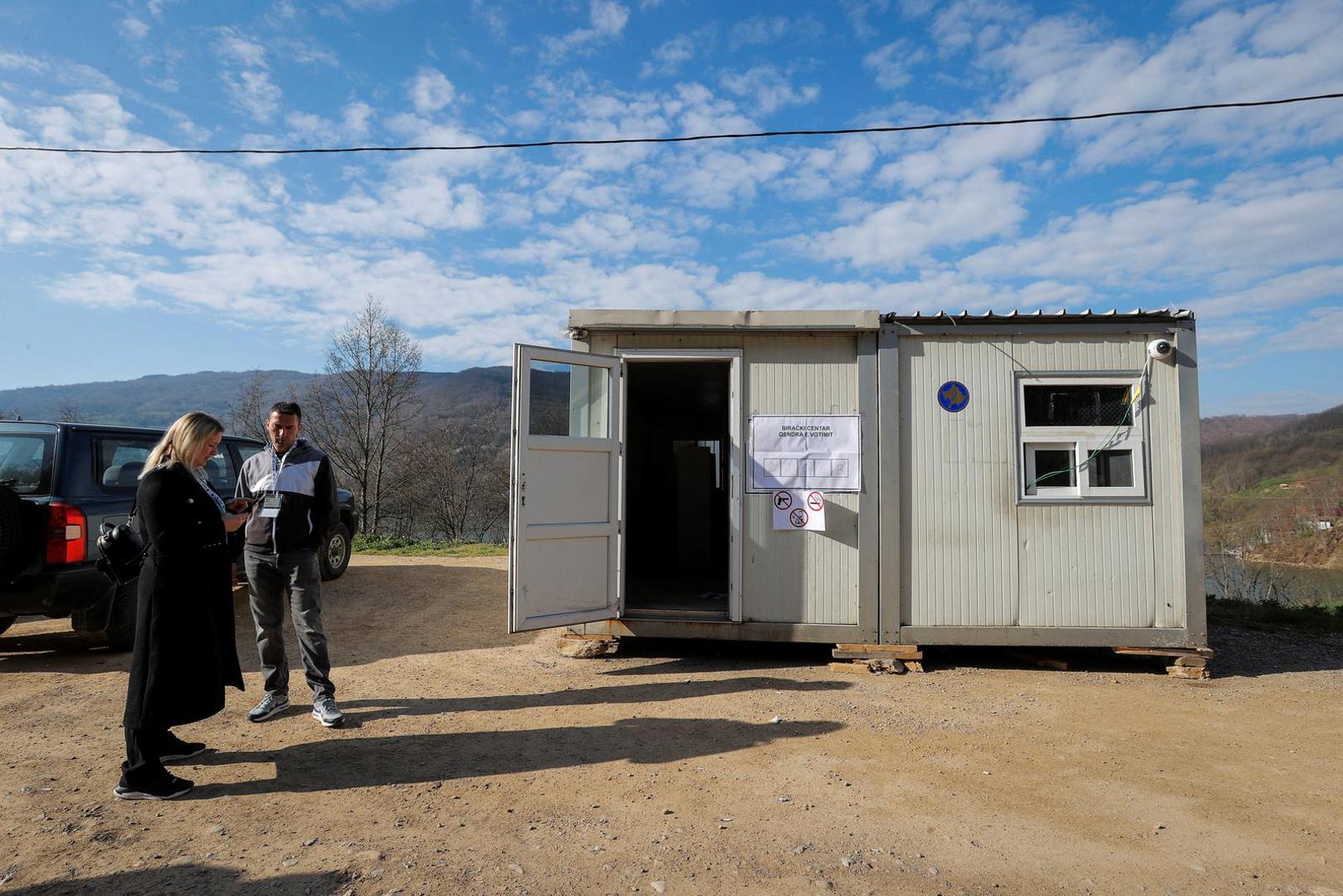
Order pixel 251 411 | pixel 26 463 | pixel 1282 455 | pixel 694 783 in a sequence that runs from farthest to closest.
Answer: pixel 1282 455 < pixel 251 411 < pixel 26 463 < pixel 694 783

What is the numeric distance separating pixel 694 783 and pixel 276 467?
275 centimetres

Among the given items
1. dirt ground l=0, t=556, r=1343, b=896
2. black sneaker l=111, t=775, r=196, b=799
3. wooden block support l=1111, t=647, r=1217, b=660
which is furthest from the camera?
wooden block support l=1111, t=647, r=1217, b=660

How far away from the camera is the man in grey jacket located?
3.96m

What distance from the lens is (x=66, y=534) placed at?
15.5ft

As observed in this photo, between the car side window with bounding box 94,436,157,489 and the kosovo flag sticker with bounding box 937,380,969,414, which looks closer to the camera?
the car side window with bounding box 94,436,157,489

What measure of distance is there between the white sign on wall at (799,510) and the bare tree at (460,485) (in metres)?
28.4

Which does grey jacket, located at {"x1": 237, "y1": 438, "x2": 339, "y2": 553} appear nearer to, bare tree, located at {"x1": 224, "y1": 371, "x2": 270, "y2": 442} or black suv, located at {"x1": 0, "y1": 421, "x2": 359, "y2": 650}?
black suv, located at {"x1": 0, "y1": 421, "x2": 359, "y2": 650}

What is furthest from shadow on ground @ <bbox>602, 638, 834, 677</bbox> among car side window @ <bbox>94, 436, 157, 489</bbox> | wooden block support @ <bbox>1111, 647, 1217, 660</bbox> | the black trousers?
car side window @ <bbox>94, 436, 157, 489</bbox>

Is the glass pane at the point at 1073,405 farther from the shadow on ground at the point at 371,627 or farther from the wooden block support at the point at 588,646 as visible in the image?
the shadow on ground at the point at 371,627

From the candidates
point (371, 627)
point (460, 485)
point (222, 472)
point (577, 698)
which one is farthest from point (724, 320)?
point (460, 485)

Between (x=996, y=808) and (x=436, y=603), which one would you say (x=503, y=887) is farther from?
(x=436, y=603)

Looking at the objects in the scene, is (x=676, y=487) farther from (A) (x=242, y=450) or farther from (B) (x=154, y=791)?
(B) (x=154, y=791)

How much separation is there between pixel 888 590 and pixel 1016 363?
1.97 m

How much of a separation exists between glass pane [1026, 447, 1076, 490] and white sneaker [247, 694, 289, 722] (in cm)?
516
